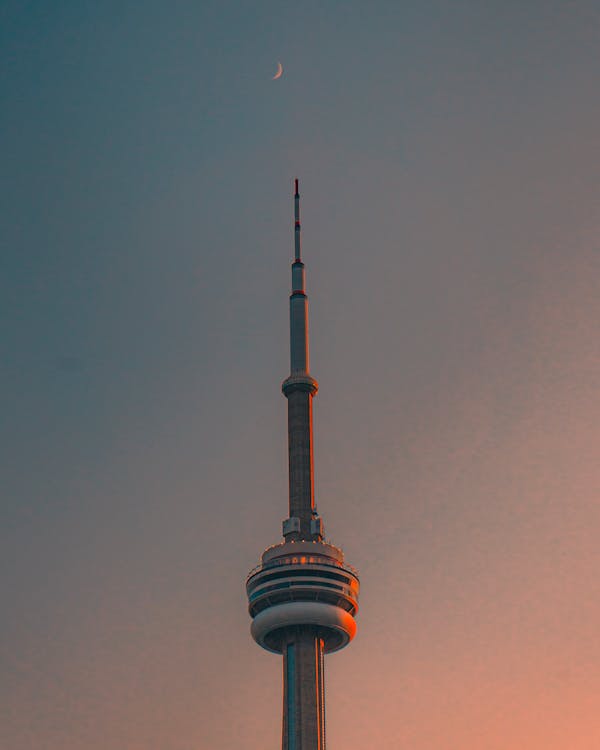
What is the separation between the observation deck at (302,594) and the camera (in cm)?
15062

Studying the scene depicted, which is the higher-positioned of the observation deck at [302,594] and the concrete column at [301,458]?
the concrete column at [301,458]

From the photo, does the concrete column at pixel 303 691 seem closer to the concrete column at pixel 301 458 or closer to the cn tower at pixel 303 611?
the cn tower at pixel 303 611

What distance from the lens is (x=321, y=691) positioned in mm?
149375

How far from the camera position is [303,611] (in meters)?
150

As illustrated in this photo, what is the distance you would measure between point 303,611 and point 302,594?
2.09 m

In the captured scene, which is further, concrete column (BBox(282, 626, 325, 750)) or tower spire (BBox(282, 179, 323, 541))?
tower spire (BBox(282, 179, 323, 541))

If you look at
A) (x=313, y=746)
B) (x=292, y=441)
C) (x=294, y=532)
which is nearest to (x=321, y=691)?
(x=313, y=746)

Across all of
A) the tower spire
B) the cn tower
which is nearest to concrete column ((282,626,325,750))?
the cn tower

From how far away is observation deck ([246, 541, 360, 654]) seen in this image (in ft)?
494

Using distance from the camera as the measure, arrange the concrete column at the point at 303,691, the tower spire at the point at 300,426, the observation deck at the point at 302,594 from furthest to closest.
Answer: the tower spire at the point at 300,426
the observation deck at the point at 302,594
the concrete column at the point at 303,691

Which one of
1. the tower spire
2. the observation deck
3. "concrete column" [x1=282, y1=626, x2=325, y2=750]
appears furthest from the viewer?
the tower spire

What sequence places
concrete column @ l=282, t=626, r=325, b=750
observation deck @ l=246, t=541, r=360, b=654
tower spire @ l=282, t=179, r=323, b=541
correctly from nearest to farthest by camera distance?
1. concrete column @ l=282, t=626, r=325, b=750
2. observation deck @ l=246, t=541, r=360, b=654
3. tower spire @ l=282, t=179, r=323, b=541

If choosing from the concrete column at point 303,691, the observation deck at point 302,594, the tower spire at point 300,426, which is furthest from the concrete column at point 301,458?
the concrete column at point 303,691

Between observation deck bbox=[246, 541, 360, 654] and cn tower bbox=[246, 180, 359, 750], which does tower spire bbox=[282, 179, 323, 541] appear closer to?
cn tower bbox=[246, 180, 359, 750]
